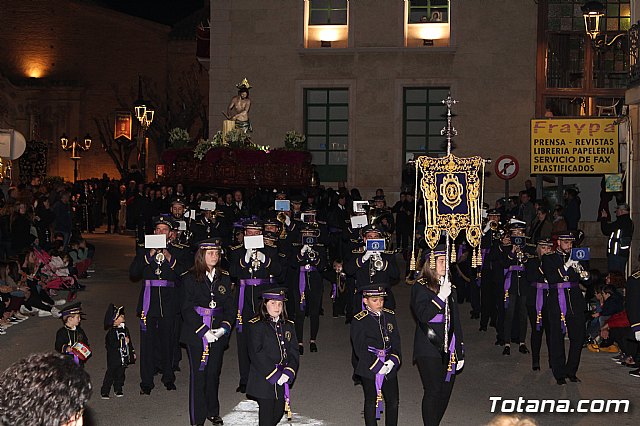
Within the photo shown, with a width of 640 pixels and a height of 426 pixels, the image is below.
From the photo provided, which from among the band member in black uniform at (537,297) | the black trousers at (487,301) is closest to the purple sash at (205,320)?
the band member in black uniform at (537,297)

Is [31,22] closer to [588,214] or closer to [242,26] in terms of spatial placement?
[242,26]

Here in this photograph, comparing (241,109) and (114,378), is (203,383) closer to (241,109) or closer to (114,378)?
(114,378)

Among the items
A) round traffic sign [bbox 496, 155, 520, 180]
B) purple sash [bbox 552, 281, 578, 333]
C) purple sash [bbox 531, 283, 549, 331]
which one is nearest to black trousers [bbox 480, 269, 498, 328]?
purple sash [bbox 531, 283, 549, 331]

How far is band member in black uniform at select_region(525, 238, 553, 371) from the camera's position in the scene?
14.0 metres

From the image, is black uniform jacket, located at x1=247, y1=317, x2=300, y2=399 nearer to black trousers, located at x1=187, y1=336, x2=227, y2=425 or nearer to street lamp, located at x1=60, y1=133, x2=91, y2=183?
black trousers, located at x1=187, y1=336, x2=227, y2=425

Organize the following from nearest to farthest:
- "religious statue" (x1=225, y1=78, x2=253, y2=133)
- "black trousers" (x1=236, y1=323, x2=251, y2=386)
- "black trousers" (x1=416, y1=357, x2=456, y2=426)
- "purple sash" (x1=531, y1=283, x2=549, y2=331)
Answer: "black trousers" (x1=416, y1=357, x2=456, y2=426), "black trousers" (x1=236, y1=323, x2=251, y2=386), "purple sash" (x1=531, y1=283, x2=549, y2=331), "religious statue" (x1=225, y1=78, x2=253, y2=133)

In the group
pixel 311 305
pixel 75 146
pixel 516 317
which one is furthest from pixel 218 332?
pixel 75 146

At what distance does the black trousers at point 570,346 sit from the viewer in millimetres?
13391

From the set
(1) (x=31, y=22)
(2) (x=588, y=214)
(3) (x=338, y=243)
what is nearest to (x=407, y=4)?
(2) (x=588, y=214)

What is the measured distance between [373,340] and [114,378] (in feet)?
12.7

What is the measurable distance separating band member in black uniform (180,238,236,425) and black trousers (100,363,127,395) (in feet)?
4.84

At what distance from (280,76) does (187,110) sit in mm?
22443

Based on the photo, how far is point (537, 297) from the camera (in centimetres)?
1410

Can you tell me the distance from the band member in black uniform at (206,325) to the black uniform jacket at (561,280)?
4.61m
